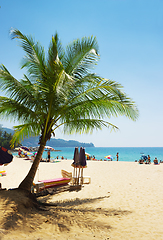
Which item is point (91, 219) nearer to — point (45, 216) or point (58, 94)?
point (45, 216)

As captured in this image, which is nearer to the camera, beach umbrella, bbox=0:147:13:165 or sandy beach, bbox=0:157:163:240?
sandy beach, bbox=0:157:163:240

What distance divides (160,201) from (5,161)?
6.10m

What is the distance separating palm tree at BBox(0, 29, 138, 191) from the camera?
6.45 meters

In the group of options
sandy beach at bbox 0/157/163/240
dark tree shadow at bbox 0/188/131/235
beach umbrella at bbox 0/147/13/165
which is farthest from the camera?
beach umbrella at bbox 0/147/13/165

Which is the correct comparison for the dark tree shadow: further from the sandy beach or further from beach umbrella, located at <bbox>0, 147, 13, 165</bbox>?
beach umbrella, located at <bbox>0, 147, 13, 165</bbox>

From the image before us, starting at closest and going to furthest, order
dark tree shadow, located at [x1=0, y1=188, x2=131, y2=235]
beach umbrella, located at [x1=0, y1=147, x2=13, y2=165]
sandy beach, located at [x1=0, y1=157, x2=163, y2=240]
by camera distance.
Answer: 1. sandy beach, located at [x1=0, y1=157, x2=163, y2=240]
2. dark tree shadow, located at [x1=0, y1=188, x2=131, y2=235]
3. beach umbrella, located at [x1=0, y1=147, x2=13, y2=165]

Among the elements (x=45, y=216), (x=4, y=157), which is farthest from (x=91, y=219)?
(x=4, y=157)

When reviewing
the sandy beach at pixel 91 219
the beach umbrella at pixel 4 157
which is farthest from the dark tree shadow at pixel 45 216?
the beach umbrella at pixel 4 157

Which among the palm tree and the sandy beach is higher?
the palm tree

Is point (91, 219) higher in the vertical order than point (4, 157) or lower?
lower

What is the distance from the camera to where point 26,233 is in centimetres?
371

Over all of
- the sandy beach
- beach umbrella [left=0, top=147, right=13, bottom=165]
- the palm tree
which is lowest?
the sandy beach

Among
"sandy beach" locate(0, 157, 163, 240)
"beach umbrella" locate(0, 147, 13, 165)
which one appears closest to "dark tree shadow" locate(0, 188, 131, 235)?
"sandy beach" locate(0, 157, 163, 240)

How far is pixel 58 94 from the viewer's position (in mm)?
6039
